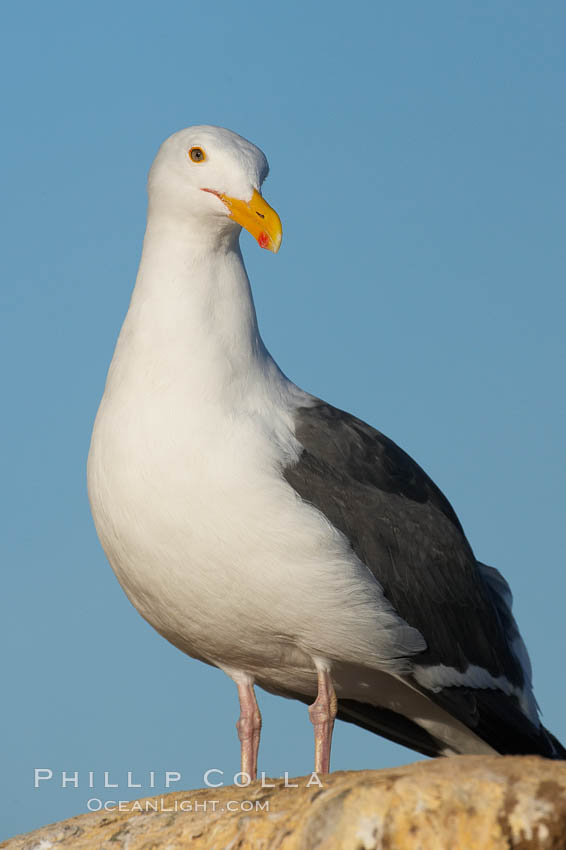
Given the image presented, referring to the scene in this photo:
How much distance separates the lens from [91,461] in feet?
24.6

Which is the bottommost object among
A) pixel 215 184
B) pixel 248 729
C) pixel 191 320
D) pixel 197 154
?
pixel 248 729

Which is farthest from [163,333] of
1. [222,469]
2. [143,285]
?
[222,469]

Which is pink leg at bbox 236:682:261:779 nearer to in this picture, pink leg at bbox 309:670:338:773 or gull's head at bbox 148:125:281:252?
pink leg at bbox 309:670:338:773

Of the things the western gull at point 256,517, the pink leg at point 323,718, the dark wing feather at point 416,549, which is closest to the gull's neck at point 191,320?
the western gull at point 256,517

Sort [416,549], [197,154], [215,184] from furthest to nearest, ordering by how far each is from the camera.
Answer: [416,549] < [197,154] < [215,184]

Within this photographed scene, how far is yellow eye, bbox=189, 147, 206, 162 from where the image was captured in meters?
7.54

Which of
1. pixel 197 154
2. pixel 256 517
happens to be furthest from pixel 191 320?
pixel 256 517

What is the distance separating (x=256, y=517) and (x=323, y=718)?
1233 mm

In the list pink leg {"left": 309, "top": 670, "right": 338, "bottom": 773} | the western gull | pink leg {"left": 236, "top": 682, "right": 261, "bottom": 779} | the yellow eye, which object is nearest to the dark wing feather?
the western gull

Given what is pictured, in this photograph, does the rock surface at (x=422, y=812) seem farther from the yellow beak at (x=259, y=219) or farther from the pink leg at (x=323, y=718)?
the yellow beak at (x=259, y=219)

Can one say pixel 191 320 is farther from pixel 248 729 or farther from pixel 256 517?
pixel 248 729

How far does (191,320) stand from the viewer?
295 inches

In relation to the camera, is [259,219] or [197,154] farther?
[197,154]

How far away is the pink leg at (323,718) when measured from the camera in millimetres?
7250
